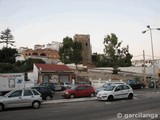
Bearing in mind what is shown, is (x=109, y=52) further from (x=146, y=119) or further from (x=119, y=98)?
(x=146, y=119)

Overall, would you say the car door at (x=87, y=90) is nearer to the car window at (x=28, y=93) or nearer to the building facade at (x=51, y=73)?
the car window at (x=28, y=93)

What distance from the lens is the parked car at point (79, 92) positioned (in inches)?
1132

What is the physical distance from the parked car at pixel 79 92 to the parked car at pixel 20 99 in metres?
8.85

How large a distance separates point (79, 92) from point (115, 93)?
5.64m

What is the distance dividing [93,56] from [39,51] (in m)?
27.2

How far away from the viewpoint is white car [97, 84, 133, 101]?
80.4ft

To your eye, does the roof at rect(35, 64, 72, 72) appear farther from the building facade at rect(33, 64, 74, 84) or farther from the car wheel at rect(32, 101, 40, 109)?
the car wheel at rect(32, 101, 40, 109)

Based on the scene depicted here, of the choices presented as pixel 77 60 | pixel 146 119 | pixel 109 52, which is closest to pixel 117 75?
pixel 109 52

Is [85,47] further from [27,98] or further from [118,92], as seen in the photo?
[27,98]

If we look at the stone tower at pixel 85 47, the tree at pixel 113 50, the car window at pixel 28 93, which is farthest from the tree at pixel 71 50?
the car window at pixel 28 93

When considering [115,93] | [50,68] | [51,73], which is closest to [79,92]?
[115,93]

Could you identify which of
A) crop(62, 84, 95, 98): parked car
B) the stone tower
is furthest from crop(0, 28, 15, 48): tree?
crop(62, 84, 95, 98): parked car

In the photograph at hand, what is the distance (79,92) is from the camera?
2925 cm

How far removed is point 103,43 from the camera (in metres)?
66.4
